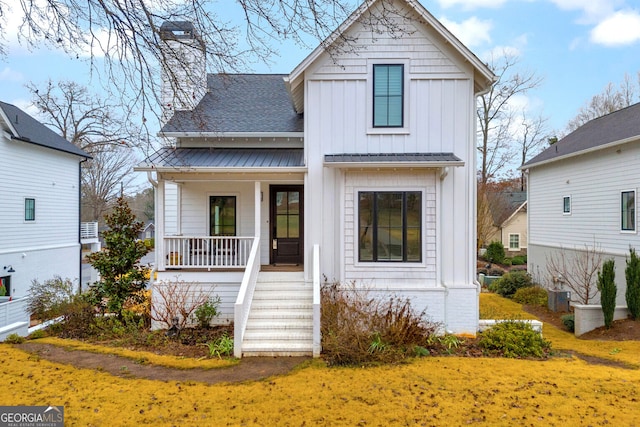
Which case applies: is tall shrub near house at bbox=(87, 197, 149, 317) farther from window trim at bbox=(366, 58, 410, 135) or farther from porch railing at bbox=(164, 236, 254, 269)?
window trim at bbox=(366, 58, 410, 135)

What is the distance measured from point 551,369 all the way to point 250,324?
571 centimetres

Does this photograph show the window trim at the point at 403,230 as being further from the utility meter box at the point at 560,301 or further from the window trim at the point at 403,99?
the utility meter box at the point at 560,301

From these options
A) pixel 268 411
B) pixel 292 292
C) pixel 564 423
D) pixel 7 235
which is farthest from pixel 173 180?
pixel 7 235

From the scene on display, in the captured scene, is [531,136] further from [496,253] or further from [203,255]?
[203,255]

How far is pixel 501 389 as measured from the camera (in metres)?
5.57

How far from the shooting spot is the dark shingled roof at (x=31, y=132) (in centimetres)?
1548

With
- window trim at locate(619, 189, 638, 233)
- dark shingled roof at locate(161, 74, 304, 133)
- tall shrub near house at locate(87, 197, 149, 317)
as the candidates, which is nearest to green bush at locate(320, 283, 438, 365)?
tall shrub near house at locate(87, 197, 149, 317)

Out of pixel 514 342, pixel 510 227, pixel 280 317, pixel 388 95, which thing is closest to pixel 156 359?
pixel 280 317

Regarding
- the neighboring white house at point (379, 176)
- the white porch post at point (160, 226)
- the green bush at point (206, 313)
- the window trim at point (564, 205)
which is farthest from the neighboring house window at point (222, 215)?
the window trim at point (564, 205)

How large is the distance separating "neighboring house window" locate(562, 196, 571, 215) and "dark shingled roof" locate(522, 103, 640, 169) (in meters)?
1.80

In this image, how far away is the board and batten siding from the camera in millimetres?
14734

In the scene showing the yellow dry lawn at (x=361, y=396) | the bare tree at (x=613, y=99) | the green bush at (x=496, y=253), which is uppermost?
the bare tree at (x=613, y=99)

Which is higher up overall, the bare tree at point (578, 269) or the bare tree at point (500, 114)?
the bare tree at point (500, 114)

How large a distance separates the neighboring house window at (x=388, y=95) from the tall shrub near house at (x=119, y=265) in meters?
6.57
